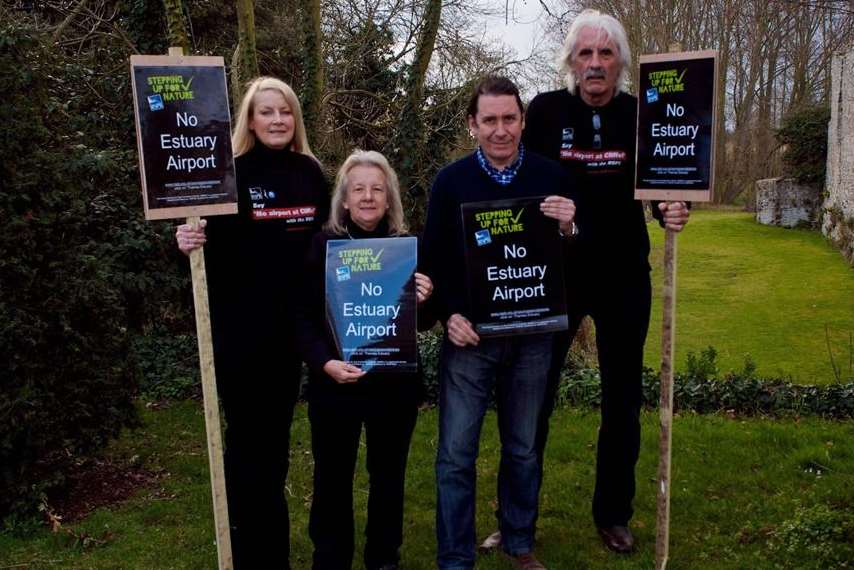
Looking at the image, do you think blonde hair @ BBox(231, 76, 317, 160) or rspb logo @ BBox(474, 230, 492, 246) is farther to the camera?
blonde hair @ BBox(231, 76, 317, 160)

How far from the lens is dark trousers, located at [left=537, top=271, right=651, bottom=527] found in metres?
3.86

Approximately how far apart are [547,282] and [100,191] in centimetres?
488

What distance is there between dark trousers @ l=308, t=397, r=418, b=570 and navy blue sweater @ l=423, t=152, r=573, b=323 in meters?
0.51

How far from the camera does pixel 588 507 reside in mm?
4879

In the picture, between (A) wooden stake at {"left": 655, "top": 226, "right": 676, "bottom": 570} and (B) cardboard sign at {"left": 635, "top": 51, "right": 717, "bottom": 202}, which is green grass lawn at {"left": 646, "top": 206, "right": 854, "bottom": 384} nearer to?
(A) wooden stake at {"left": 655, "top": 226, "right": 676, "bottom": 570}

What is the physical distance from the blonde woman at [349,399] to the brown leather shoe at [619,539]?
1231 mm

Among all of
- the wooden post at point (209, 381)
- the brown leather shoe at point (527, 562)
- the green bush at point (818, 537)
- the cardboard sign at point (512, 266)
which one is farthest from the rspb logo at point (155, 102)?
the green bush at point (818, 537)

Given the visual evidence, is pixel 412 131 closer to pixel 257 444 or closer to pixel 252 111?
pixel 252 111

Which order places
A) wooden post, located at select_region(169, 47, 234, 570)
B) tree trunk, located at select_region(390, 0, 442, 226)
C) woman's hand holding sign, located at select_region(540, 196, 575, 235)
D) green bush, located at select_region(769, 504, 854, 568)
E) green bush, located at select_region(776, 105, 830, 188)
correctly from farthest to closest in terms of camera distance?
green bush, located at select_region(776, 105, 830, 188) → tree trunk, located at select_region(390, 0, 442, 226) → green bush, located at select_region(769, 504, 854, 568) → woman's hand holding sign, located at select_region(540, 196, 575, 235) → wooden post, located at select_region(169, 47, 234, 570)

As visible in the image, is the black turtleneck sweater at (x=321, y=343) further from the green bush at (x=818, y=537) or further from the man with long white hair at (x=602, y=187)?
the green bush at (x=818, y=537)

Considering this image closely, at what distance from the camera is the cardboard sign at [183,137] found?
3.28m

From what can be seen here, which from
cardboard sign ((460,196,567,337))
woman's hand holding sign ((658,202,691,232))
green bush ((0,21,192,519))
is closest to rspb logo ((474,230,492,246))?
cardboard sign ((460,196,567,337))

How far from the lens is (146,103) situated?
3.28 meters

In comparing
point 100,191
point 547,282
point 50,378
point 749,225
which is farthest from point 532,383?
point 749,225
